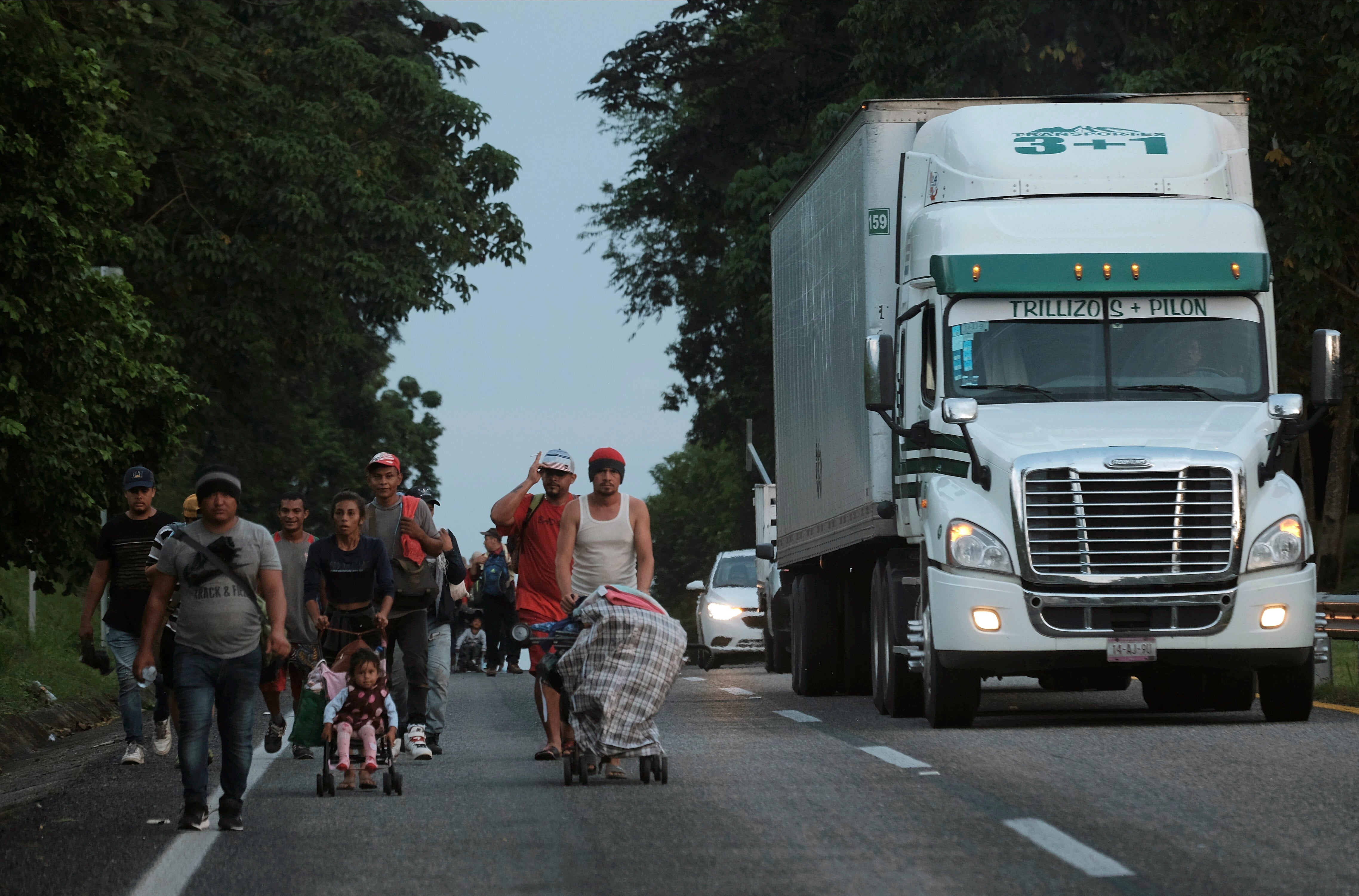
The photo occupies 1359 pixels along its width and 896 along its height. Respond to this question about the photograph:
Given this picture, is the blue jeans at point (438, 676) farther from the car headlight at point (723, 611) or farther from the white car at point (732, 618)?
the car headlight at point (723, 611)

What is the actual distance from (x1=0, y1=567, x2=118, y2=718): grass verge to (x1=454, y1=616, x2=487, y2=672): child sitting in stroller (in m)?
4.95

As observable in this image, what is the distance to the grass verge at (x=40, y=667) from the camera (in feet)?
59.5

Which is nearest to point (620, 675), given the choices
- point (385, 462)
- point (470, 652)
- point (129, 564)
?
point (385, 462)

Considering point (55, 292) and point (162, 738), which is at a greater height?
point (55, 292)

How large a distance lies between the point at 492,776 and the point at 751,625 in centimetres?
1727

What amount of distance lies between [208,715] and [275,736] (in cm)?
441

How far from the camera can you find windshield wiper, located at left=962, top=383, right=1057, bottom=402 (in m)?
14.1

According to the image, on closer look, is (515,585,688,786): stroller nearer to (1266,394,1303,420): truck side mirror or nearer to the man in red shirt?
the man in red shirt

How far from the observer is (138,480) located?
520 inches

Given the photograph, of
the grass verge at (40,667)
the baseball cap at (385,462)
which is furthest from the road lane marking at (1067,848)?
the grass verge at (40,667)

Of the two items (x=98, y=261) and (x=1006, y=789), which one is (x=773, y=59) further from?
(x=1006, y=789)

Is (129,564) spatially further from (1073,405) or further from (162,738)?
(1073,405)

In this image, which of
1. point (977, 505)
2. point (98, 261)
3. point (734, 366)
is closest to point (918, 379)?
point (977, 505)

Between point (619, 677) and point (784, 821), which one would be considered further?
point (619, 677)
